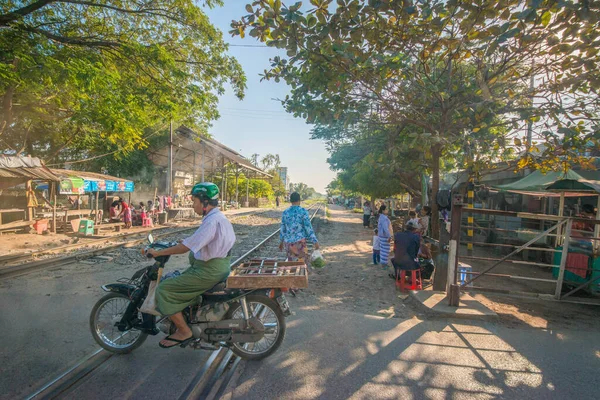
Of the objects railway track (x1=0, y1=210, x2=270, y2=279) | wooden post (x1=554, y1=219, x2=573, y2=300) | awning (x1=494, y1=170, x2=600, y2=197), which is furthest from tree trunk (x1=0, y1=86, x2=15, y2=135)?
awning (x1=494, y1=170, x2=600, y2=197)

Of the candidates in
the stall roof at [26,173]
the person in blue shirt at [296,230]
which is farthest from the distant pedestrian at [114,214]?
the person in blue shirt at [296,230]

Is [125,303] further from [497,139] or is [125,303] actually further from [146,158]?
[146,158]

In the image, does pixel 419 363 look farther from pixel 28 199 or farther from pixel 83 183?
pixel 28 199

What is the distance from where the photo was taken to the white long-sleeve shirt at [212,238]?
3215mm

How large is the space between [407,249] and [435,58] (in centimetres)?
405

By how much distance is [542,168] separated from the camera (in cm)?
693

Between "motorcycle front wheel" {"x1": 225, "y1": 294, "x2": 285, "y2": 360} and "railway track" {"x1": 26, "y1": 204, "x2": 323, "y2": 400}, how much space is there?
6.6 inches

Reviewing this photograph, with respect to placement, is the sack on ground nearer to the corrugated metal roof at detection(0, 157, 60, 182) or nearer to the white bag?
the white bag

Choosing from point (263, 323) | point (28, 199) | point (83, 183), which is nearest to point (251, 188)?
Result: point (83, 183)

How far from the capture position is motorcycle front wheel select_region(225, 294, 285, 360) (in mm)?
3521

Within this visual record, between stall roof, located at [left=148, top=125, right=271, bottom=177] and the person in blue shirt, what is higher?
stall roof, located at [left=148, top=125, right=271, bottom=177]

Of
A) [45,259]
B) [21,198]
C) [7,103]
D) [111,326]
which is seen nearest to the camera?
[111,326]

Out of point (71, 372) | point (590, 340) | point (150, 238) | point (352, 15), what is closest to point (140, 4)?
point (352, 15)

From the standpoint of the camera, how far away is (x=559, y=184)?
9.78 metres
